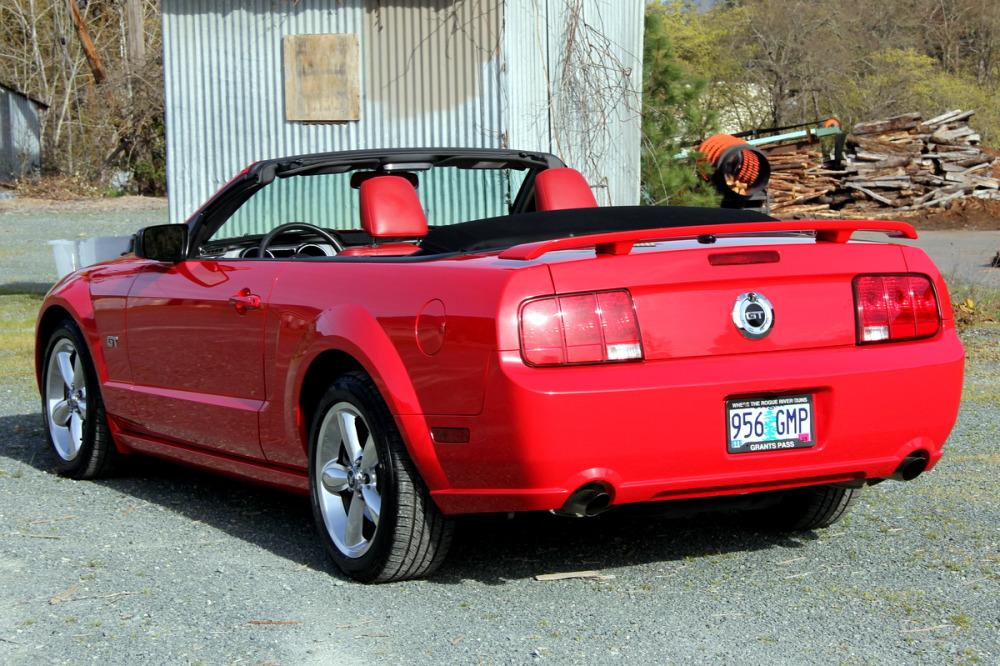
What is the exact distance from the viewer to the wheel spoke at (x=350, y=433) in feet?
15.8

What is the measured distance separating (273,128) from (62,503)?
8448 mm

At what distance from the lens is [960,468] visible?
6.62 m

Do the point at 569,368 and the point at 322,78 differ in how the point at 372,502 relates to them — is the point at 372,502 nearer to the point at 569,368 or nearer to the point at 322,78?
the point at 569,368

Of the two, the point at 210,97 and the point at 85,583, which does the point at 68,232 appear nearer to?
the point at 210,97

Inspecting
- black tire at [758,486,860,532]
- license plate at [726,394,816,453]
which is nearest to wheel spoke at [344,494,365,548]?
license plate at [726,394,816,453]

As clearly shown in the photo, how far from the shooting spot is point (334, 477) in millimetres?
4922

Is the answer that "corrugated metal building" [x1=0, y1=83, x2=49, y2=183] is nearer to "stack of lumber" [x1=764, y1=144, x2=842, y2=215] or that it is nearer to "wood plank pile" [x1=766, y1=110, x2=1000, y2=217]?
"stack of lumber" [x1=764, y1=144, x2=842, y2=215]

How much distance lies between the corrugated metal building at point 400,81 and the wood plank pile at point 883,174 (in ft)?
50.2

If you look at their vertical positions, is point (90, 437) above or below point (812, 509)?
above

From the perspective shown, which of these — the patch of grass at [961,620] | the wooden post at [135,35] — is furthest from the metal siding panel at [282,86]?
the wooden post at [135,35]

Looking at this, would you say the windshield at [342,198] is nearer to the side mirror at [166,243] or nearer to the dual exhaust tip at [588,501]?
the side mirror at [166,243]

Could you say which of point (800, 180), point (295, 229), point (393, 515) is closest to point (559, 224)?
point (393, 515)

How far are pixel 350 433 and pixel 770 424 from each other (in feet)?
4.55

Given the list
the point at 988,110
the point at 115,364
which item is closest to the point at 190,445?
the point at 115,364
